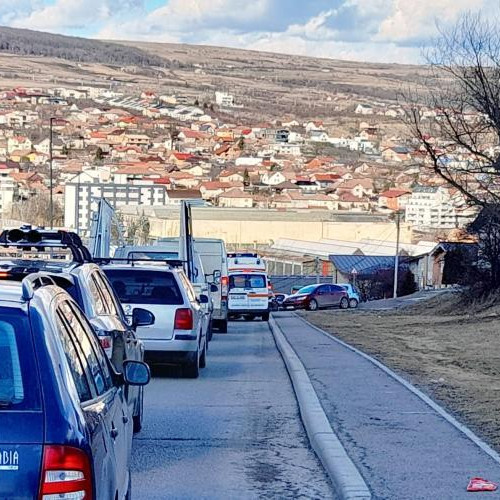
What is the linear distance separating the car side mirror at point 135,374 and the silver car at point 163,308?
870 centimetres

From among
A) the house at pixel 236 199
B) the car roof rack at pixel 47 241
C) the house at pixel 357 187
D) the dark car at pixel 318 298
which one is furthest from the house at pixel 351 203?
the car roof rack at pixel 47 241

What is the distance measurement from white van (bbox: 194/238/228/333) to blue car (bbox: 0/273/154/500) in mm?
24663

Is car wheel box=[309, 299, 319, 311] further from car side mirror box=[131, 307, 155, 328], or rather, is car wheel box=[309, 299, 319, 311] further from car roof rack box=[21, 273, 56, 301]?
car roof rack box=[21, 273, 56, 301]

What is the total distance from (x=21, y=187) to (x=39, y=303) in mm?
109042

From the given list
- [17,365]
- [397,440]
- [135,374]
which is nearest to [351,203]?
[397,440]

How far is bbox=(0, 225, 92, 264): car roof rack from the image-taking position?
10.9m

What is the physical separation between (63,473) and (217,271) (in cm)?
2759

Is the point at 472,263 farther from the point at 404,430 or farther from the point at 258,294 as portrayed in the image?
the point at 404,430

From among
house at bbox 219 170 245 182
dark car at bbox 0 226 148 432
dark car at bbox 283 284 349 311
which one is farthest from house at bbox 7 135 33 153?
dark car at bbox 0 226 148 432

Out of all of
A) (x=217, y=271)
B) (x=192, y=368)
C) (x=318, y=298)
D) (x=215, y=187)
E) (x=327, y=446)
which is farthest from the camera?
(x=215, y=187)

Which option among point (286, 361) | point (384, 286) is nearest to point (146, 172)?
point (384, 286)

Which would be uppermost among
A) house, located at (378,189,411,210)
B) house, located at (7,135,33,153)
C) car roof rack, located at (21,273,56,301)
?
house, located at (7,135,33,153)

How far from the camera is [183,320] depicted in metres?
15.9

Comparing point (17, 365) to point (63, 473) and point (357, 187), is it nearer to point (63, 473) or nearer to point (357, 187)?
point (63, 473)
